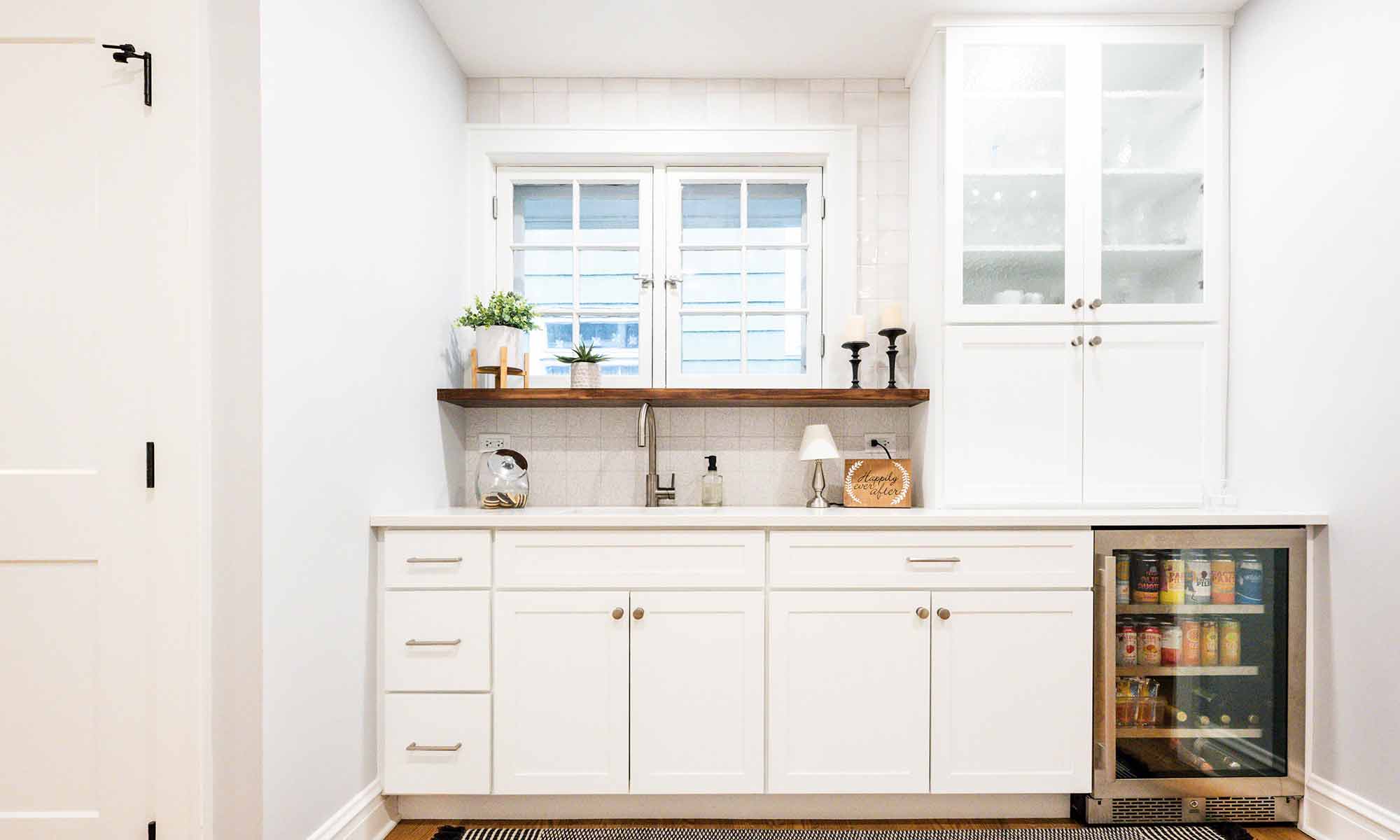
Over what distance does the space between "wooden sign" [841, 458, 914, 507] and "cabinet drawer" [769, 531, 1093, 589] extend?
1.56ft

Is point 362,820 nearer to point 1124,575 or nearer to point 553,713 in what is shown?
point 553,713

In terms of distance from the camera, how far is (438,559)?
2082 millimetres

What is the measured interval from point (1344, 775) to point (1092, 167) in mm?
1928

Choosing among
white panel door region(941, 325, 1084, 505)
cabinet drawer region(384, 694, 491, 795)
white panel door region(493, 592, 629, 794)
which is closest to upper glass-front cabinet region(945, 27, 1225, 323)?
white panel door region(941, 325, 1084, 505)

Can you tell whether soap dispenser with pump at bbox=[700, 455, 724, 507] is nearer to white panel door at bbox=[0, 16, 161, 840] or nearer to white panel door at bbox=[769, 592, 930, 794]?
white panel door at bbox=[769, 592, 930, 794]

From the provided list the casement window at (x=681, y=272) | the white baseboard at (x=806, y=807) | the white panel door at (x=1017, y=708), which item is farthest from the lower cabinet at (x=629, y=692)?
the casement window at (x=681, y=272)

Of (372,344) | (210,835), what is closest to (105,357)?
(372,344)

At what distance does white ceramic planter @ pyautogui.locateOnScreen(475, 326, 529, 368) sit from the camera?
261cm

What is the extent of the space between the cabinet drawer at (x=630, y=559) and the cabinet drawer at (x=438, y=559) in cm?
5

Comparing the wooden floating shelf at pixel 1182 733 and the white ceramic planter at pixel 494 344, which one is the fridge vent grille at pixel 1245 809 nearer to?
the wooden floating shelf at pixel 1182 733

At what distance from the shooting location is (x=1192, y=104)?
2414 mm

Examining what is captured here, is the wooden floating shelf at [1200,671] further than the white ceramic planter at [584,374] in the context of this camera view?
No

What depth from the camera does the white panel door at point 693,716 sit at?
2094 millimetres

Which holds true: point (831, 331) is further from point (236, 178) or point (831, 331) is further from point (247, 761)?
point (247, 761)
